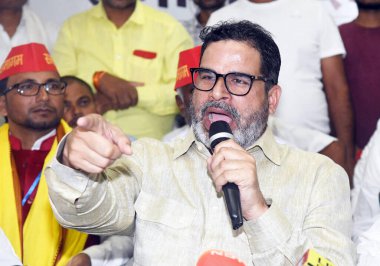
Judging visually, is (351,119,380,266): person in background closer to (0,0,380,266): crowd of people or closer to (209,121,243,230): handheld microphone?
(0,0,380,266): crowd of people

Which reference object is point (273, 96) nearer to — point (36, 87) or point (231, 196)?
point (231, 196)

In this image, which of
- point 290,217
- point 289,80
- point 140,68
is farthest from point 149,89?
point 290,217

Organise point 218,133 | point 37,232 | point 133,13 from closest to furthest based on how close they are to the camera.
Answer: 1. point 218,133
2. point 37,232
3. point 133,13

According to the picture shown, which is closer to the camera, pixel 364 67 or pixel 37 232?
pixel 37 232

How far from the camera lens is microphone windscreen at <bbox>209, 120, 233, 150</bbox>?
2.12m

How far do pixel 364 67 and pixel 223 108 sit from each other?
1.87 metres

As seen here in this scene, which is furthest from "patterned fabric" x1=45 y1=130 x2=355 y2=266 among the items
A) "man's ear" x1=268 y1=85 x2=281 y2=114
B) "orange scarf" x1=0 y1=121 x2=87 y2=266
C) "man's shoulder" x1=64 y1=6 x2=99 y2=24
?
"man's shoulder" x1=64 y1=6 x2=99 y2=24

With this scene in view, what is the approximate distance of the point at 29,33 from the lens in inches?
165

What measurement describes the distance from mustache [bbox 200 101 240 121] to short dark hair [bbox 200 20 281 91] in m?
0.20

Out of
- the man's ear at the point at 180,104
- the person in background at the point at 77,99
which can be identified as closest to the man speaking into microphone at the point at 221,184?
the man's ear at the point at 180,104

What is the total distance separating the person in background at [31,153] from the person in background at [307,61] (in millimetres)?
1079

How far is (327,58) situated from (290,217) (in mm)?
1917

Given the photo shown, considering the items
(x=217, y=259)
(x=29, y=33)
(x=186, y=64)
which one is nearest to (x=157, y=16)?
(x=186, y=64)

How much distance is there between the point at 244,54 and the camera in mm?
2598
